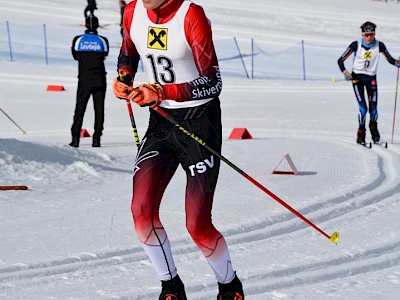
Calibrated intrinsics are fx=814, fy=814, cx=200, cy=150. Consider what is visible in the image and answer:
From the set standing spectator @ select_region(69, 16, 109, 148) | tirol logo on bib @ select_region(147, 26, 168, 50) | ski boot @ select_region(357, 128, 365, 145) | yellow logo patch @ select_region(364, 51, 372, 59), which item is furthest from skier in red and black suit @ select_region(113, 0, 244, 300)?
ski boot @ select_region(357, 128, 365, 145)

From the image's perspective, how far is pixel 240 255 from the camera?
6.54 m

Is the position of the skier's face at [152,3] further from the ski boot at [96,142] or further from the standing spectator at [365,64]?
the standing spectator at [365,64]

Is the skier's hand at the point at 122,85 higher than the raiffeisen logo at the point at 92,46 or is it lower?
higher

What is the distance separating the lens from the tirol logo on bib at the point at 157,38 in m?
4.64

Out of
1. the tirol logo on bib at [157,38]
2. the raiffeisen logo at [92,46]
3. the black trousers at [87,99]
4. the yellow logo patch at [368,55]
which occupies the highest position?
the tirol logo on bib at [157,38]

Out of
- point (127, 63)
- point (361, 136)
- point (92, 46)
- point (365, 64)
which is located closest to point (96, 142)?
point (92, 46)

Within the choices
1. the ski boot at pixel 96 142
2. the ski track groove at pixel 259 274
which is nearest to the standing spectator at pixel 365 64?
the ski boot at pixel 96 142

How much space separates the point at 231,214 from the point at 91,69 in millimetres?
5520

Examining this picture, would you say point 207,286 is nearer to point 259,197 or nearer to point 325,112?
point 259,197

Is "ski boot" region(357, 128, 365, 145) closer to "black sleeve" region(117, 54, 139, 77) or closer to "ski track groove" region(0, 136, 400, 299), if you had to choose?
"ski track groove" region(0, 136, 400, 299)

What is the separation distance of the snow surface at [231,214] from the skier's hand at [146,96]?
152 centimetres

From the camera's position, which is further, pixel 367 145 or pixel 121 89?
pixel 367 145

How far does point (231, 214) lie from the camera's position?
7961mm

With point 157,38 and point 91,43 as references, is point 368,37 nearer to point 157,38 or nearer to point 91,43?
point 91,43
